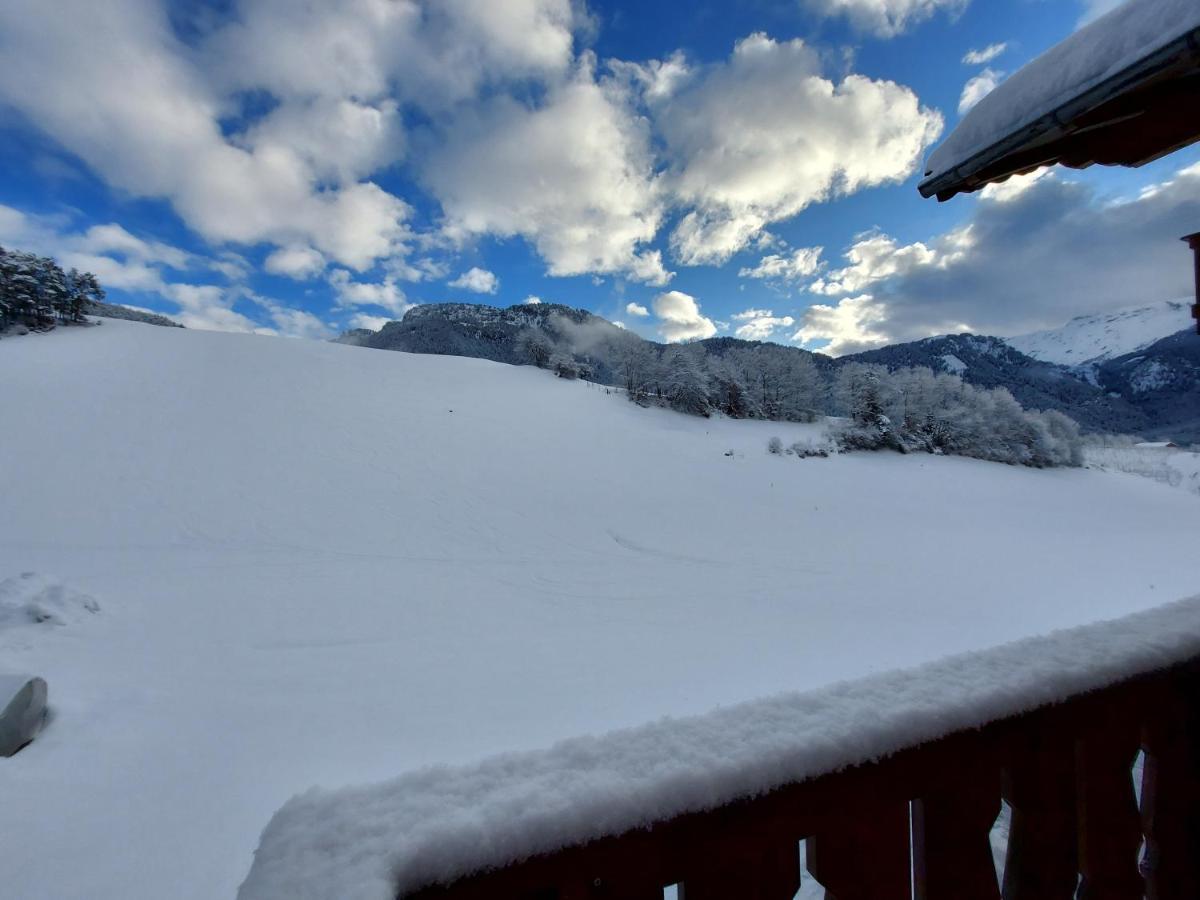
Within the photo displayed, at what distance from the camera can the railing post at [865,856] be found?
81 cm

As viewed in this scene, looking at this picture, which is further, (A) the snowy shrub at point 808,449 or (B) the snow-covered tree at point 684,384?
(B) the snow-covered tree at point 684,384

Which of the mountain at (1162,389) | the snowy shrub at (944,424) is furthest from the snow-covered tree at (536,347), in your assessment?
the mountain at (1162,389)

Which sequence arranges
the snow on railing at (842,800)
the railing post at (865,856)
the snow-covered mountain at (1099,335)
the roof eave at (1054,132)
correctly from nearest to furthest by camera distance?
the snow on railing at (842,800) < the railing post at (865,856) < the roof eave at (1054,132) < the snow-covered mountain at (1099,335)

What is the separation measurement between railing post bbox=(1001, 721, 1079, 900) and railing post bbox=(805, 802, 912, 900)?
31 centimetres

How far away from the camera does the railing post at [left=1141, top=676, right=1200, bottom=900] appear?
118cm

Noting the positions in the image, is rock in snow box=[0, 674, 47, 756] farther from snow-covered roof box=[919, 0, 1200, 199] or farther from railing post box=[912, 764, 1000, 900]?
snow-covered roof box=[919, 0, 1200, 199]

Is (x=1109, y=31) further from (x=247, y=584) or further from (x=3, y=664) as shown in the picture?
(x=247, y=584)

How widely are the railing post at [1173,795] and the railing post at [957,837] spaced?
0.60 m

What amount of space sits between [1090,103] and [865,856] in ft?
6.91

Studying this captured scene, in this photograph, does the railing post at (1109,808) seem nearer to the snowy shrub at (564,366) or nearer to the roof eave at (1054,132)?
the roof eave at (1054,132)

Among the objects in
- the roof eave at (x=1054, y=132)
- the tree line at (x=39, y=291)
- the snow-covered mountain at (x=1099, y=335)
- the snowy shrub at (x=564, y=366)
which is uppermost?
the snow-covered mountain at (x=1099, y=335)

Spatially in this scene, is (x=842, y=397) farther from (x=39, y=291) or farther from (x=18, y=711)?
(x=39, y=291)

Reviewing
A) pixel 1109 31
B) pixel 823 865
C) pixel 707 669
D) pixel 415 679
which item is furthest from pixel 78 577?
pixel 1109 31

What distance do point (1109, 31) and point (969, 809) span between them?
2223mm
